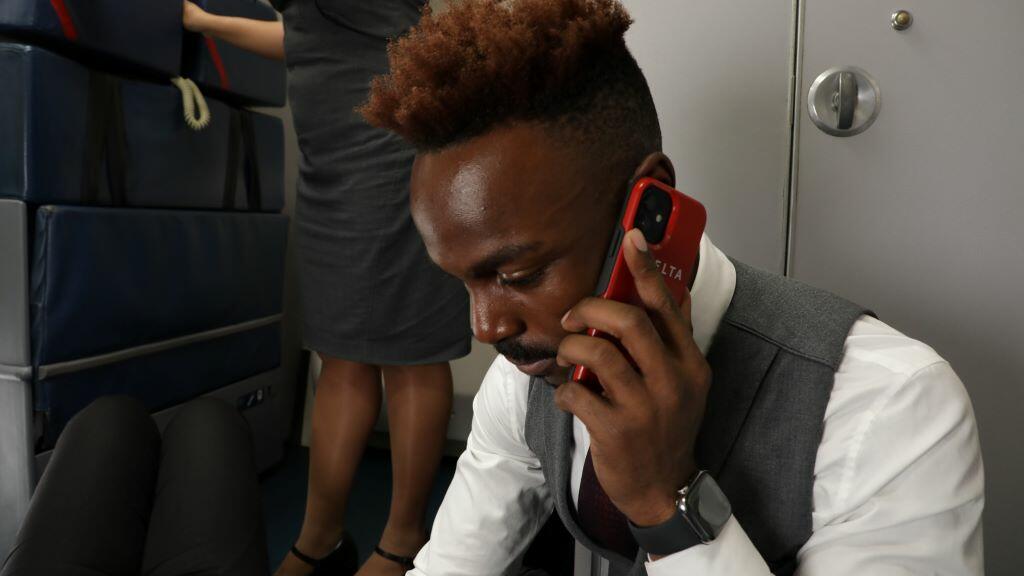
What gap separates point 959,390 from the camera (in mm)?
524

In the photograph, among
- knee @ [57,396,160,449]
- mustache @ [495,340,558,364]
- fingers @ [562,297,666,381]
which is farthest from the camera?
knee @ [57,396,160,449]

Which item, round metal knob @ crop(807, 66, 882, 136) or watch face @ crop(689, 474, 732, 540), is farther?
round metal knob @ crop(807, 66, 882, 136)

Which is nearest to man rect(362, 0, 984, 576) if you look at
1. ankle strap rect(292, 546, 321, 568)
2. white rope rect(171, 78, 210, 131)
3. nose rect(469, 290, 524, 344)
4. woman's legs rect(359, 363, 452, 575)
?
nose rect(469, 290, 524, 344)

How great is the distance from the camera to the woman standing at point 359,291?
120 cm

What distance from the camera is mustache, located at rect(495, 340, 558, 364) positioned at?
1.98 ft

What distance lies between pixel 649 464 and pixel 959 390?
24 centimetres

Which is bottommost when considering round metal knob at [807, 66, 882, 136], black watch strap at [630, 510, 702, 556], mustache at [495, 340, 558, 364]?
black watch strap at [630, 510, 702, 556]

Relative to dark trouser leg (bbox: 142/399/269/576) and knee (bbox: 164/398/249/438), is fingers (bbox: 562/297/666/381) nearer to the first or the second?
dark trouser leg (bbox: 142/399/269/576)

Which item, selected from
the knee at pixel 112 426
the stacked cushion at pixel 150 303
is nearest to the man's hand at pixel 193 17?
the stacked cushion at pixel 150 303

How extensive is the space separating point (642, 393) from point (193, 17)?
1514 mm

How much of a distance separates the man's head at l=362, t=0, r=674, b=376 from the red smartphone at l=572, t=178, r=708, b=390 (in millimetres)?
32

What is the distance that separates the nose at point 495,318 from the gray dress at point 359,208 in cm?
66

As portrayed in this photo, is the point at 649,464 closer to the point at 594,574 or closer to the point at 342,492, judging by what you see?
the point at 594,574

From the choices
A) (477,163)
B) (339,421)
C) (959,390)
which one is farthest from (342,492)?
(959,390)
